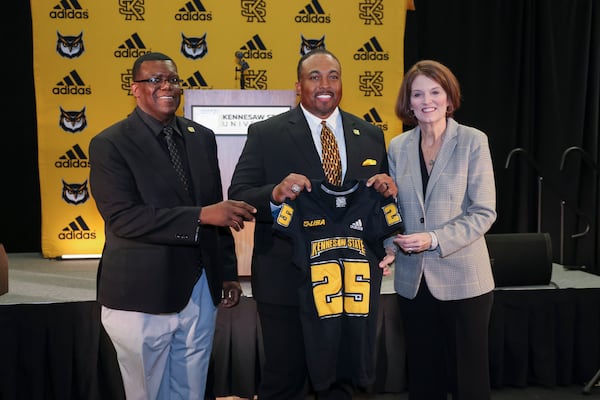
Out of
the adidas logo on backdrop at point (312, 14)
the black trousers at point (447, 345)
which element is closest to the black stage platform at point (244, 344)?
the black trousers at point (447, 345)

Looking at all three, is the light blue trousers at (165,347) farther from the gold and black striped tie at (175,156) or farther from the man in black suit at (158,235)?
the gold and black striped tie at (175,156)

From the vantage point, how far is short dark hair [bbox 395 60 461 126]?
7.72 feet

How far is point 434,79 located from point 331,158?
0.53 meters

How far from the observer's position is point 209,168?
250cm

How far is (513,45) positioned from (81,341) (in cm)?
525

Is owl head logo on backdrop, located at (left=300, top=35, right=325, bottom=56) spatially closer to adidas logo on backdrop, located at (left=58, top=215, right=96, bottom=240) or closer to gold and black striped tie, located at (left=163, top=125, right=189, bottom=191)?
adidas logo on backdrop, located at (left=58, top=215, right=96, bottom=240)

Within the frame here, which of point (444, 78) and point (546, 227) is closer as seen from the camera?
point (444, 78)

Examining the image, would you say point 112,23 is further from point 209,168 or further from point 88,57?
point 209,168

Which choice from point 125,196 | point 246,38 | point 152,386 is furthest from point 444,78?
point 246,38

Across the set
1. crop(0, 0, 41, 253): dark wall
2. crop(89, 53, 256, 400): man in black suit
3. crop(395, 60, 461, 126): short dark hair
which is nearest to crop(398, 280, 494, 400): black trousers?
crop(395, 60, 461, 126): short dark hair

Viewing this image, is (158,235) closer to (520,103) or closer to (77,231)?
Result: (77,231)

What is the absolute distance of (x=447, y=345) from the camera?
2.37 m

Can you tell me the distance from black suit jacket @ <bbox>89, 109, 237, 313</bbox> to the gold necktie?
1.76 ft

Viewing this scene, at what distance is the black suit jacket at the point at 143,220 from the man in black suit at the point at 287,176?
0.25 meters
